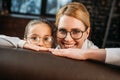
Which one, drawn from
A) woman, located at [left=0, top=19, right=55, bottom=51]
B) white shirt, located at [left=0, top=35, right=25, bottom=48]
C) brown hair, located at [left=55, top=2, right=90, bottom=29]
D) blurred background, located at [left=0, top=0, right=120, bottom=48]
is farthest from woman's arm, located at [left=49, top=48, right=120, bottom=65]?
blurred background, located at [left=0, top=0, right=120, bottom=48]

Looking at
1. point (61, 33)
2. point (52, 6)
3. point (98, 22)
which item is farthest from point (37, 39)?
point (52, 6)

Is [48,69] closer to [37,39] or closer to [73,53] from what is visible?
[73,53]

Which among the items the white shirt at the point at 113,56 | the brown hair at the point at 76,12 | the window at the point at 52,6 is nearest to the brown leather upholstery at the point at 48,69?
the white shirt at the point at 113,56

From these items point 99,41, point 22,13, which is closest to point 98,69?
point 99,41

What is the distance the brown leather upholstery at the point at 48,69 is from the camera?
1.94ft

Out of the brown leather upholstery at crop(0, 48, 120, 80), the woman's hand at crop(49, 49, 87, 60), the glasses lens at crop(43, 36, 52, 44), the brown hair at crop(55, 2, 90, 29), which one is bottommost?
the glasses lens at crop(43, 36, 52, 44)

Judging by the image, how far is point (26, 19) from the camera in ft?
15.6

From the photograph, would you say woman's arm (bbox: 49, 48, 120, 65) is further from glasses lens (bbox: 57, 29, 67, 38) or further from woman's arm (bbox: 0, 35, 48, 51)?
glasses lens (bbox: 57, 29, 67, 38)

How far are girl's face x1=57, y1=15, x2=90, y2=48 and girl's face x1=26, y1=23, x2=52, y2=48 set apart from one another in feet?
0.21

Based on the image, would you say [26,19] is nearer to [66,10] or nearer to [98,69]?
[66,10]

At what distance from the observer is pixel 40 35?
56.7 inches

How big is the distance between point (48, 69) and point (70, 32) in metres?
0.83

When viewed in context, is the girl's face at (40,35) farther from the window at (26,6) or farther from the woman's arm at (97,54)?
the window at (26,6)

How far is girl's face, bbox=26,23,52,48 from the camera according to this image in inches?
54.8
